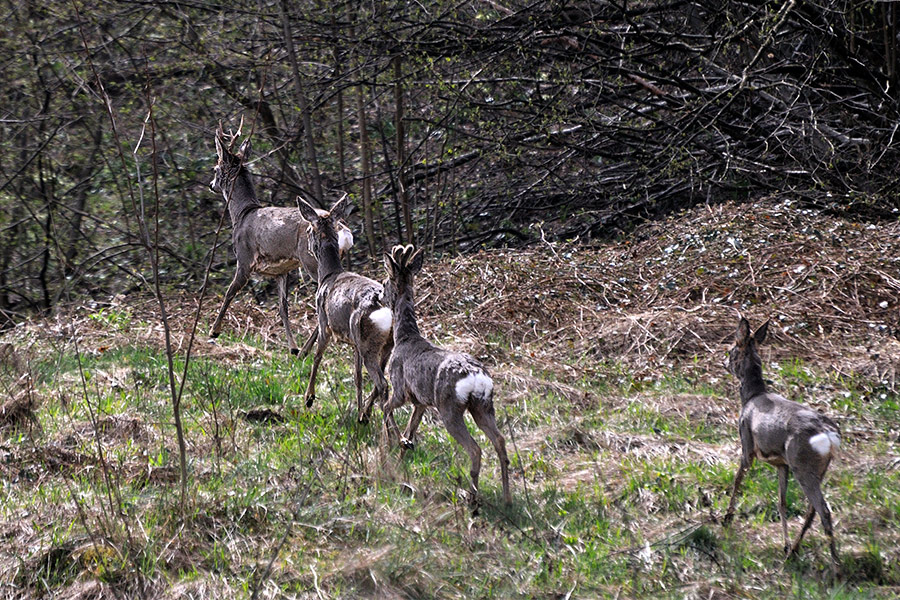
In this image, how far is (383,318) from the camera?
610cm

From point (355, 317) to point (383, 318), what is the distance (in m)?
0.31

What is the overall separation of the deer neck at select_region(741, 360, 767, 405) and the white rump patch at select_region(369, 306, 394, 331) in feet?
6.84

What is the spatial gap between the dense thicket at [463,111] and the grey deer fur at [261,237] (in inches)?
67.0

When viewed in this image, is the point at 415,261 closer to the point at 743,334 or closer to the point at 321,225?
the point at 321,225

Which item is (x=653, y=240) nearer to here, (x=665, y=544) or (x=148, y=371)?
(x=148, y=371)

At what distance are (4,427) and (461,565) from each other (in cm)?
322

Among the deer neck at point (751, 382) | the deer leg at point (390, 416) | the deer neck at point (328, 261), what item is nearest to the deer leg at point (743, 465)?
the deer neck at point (751, 382)

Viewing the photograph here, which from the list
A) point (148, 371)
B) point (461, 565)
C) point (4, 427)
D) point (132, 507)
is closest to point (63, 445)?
point (4, 427)

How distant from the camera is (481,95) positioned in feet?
42.0

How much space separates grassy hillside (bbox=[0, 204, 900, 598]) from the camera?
4.41 metres

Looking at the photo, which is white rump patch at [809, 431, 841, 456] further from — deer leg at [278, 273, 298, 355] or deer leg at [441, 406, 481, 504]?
deer leg at [278, 273, 298, 355]

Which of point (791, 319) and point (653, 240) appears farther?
point (653, 240)

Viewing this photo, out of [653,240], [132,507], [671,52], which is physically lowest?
[653,240]

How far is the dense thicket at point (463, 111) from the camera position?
37.3ft
